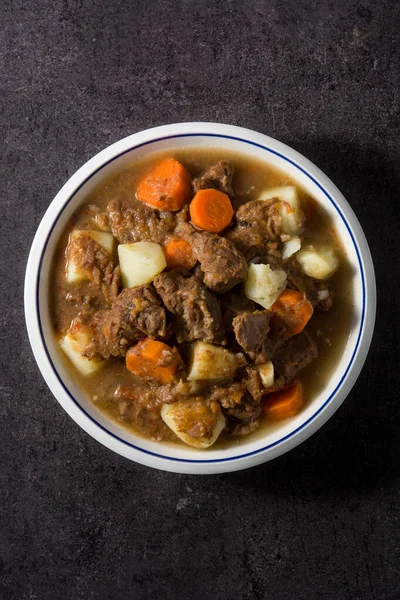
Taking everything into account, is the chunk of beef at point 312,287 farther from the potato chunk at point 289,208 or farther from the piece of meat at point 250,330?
the piece of meat at point 250,330

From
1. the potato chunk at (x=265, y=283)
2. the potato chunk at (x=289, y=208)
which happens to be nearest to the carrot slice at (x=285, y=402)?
the potato chunk at (x=265, y=283)

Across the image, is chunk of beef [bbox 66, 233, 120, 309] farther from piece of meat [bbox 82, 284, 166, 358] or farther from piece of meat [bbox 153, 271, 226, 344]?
piece of meat [bbox 153, 271, 226, 344]

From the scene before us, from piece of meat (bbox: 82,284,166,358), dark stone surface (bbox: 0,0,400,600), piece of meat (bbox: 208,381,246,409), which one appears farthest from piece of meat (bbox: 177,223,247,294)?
dark stone surface (bbox: 0,0,400,600)

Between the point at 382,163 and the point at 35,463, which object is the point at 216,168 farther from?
the point at 35,463

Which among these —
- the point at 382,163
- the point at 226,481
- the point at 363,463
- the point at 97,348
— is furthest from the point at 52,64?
the point at 363,463

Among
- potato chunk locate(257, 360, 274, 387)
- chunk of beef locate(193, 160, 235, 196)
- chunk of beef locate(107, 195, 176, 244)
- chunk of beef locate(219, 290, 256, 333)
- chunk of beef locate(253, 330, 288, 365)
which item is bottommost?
potato chunk locate(257, 360, 274, 387)
